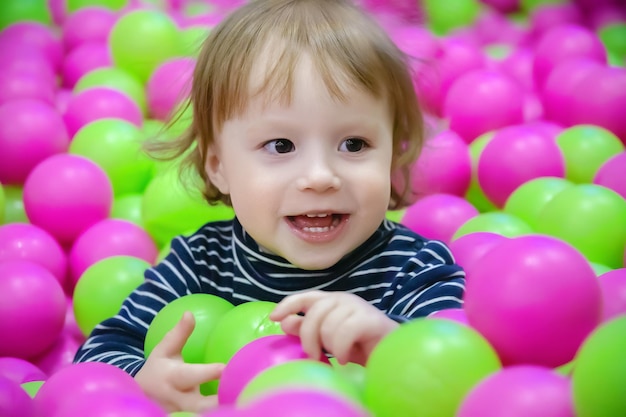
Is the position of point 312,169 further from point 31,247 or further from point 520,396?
point 31,247

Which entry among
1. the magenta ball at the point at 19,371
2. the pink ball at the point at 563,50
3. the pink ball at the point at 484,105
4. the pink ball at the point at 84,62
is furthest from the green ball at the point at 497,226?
the pink ball at the point at 84,62

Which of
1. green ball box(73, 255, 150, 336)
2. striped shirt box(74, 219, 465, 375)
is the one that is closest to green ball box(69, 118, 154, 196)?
green ball box(73, 255, 150, 336)

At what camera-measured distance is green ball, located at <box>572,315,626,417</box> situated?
Result: 77 cm

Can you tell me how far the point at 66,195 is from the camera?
5.61ft

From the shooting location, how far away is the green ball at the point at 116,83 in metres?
2.23

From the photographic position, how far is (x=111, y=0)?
110 inches

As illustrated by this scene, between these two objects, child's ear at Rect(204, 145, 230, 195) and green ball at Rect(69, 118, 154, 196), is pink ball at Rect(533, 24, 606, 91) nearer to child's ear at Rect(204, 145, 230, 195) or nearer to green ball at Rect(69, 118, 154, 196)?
green ball at Rect(69, 118, 154, 196)

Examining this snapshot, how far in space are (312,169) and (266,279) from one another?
9.5 inches

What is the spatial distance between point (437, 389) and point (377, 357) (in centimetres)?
7

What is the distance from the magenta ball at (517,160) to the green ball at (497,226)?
0.60ft

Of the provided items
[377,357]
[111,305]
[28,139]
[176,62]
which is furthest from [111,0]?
[377,357]

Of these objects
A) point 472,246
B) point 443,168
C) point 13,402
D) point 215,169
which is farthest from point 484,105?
point 13,402

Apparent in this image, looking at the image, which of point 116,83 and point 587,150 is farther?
point 116,83

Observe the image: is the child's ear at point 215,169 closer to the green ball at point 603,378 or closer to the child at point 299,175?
the child at point 299,175
